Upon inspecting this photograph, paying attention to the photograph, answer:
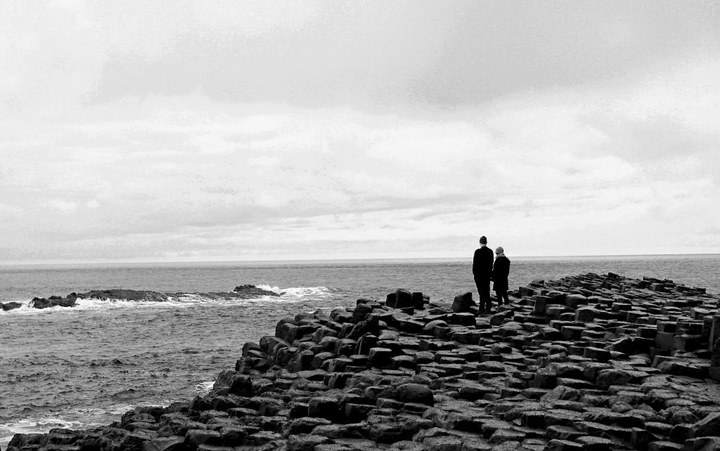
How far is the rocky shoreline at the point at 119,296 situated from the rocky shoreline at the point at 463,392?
43.3 m

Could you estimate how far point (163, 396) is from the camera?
19562 mm

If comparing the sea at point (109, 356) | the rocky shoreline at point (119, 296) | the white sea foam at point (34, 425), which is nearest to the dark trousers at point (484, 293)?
the sea at point (109, 356)

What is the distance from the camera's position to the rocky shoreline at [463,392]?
8.54 m

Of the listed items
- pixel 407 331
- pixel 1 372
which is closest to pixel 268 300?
pixel 1 372

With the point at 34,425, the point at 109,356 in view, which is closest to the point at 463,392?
the point at 34,425

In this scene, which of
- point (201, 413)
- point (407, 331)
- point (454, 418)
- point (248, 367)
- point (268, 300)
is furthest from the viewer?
point (268, 300)

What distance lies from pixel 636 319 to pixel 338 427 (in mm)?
9667

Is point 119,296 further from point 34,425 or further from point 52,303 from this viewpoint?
point 34,425

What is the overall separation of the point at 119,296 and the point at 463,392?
175ft

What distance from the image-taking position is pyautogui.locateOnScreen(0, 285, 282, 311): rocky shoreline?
179ft

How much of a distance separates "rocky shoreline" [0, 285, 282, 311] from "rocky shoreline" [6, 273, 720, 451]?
4328cm

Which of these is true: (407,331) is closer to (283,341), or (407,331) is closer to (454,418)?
(283,341)

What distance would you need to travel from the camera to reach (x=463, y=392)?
35.1ft

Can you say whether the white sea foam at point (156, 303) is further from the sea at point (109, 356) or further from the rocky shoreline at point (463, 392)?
the rocky shoreline at point (463, 392)
